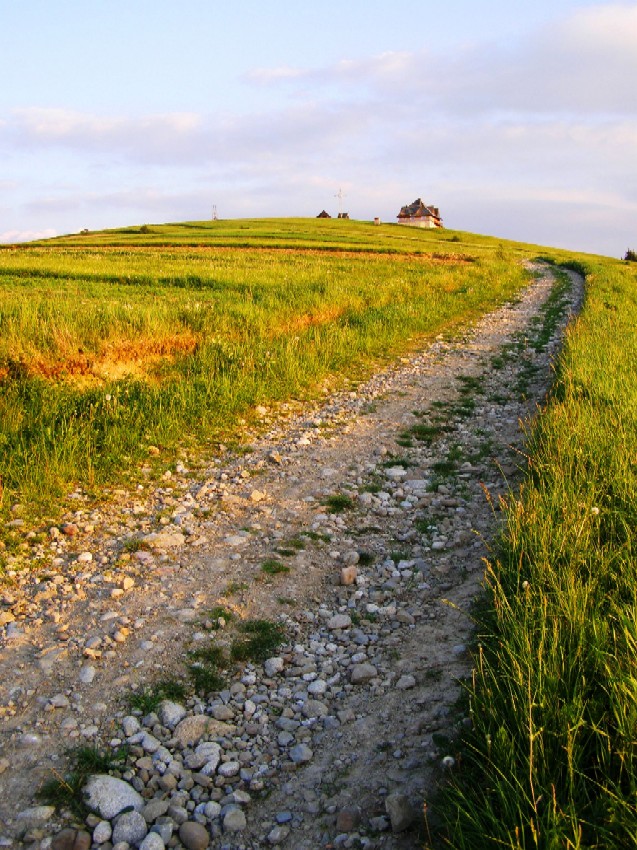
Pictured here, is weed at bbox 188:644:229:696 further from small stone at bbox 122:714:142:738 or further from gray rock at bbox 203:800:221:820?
gray rock at bbox 203:800:221:820

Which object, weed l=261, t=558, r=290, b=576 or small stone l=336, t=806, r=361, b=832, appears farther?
weed l=261, t=558, r=290, b=576

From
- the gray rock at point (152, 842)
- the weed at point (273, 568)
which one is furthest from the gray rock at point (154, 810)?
the weed at point (273, 568)

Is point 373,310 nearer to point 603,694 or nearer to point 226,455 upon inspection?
point 226,455

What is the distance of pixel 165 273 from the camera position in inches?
1048

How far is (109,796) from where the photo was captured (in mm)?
3545

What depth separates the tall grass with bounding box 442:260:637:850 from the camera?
2.83m

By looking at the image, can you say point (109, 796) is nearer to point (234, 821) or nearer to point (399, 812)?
point (234, 821)

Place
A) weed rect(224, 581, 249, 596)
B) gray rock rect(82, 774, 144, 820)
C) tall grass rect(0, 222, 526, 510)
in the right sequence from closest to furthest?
1. gray rock rect(82, 774, 144, 820)
2. weed rect(224, 581, 249, 596)
3. tall grass rect(0, 222, 526, 510)

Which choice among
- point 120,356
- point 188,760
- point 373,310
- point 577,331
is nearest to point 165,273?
point 373,310

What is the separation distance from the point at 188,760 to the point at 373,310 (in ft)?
55.1

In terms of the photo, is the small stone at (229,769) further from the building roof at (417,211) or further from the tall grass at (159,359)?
the building roof at (417,211)

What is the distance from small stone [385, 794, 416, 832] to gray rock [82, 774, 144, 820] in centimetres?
134

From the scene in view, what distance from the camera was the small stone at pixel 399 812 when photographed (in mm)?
3266

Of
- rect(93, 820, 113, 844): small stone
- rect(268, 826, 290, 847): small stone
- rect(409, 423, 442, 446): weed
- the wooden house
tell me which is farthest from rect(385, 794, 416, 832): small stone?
the wooden house
